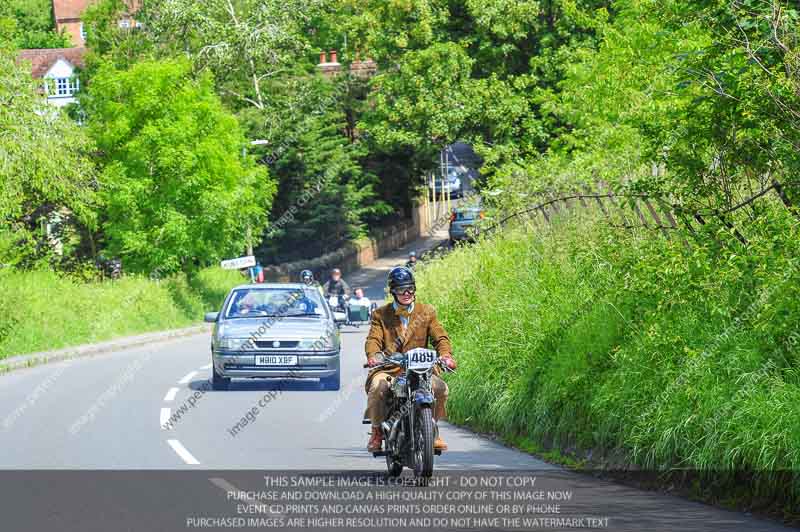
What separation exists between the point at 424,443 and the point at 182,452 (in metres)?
4.37

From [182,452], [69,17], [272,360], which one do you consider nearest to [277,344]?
[272,360]

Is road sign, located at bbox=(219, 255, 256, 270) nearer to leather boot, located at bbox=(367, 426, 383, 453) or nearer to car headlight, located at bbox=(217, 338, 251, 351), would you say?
car headlight, located at bbox=(217, 338, 251, 351)

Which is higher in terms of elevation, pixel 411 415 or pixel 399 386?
pixel 399 386

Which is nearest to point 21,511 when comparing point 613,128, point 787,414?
point 787,414

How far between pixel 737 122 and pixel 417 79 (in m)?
40.4

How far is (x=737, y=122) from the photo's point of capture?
40.2 ft

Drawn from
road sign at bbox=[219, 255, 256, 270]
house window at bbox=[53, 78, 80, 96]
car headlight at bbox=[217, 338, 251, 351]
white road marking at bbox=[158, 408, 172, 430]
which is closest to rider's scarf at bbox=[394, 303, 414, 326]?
Result: white road marking at bbox=[158, 408, 172, 430]

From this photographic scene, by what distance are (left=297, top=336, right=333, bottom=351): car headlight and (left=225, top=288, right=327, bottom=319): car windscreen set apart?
942mm

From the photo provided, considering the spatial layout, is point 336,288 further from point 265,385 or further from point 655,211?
point 655,211

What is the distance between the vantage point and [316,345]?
21984mm

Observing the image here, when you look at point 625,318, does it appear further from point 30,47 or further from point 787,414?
point 30,47

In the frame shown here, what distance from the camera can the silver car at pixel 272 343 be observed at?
2169 cm

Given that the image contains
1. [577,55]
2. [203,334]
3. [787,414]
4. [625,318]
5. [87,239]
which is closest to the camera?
[787,414]

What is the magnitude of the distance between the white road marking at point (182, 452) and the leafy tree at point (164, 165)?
2813 cm
